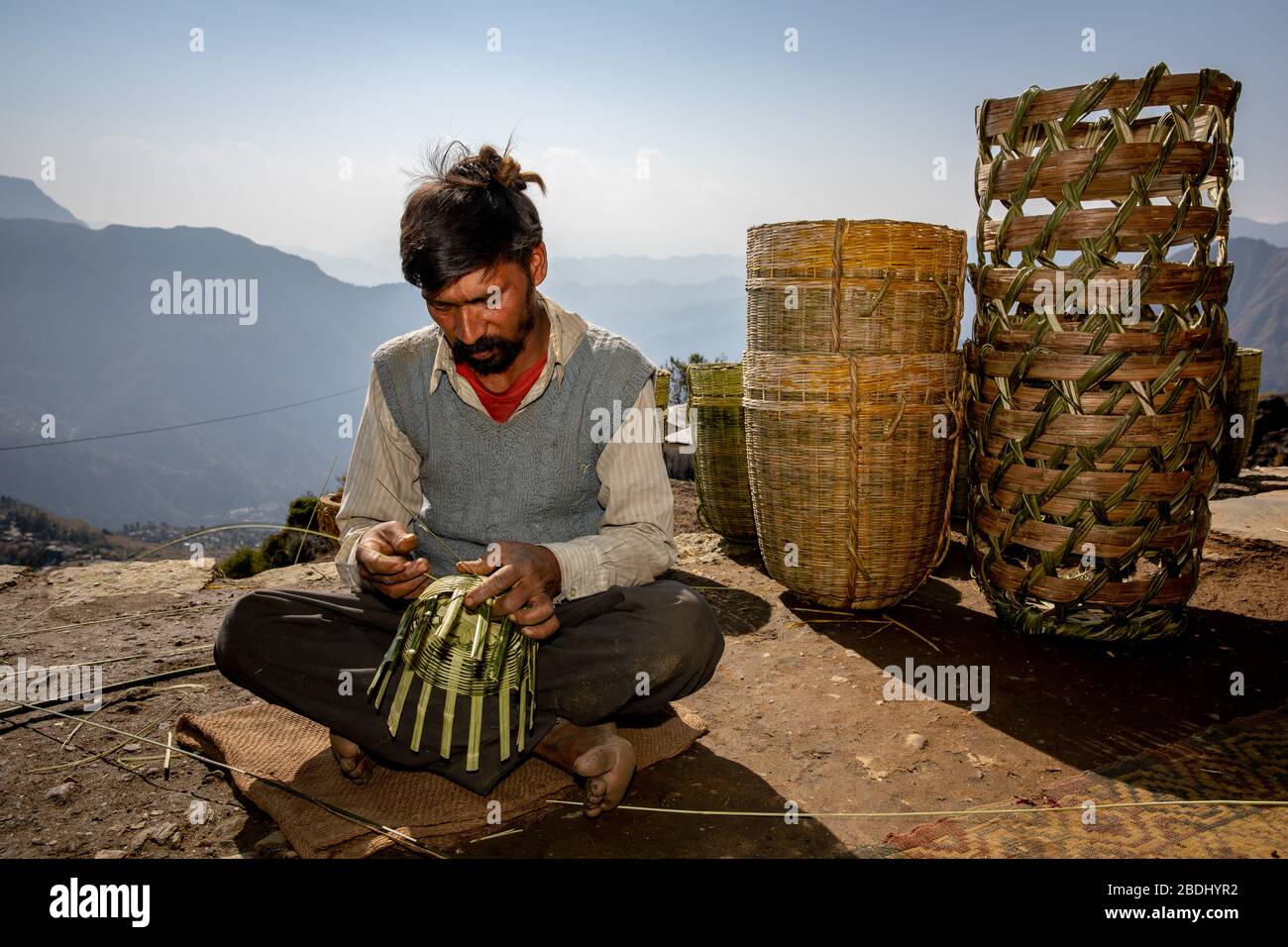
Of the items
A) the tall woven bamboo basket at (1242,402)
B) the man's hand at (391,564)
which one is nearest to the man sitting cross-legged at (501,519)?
the man's hand at (391,564)

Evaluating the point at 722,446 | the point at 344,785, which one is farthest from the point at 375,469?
the point at 722,446

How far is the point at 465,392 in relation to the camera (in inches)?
89.2

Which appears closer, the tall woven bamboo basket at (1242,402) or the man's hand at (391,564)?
the man's hand at (391,564)

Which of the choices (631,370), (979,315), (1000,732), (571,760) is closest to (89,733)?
(571,760)

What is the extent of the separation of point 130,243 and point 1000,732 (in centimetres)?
13295

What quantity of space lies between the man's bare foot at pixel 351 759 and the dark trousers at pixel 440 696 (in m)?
0.04

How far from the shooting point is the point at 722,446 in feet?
15.9

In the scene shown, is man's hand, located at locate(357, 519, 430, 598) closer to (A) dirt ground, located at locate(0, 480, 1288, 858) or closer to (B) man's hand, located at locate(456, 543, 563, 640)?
(B) man's hand, located at locate(456, 543, 563, 640)

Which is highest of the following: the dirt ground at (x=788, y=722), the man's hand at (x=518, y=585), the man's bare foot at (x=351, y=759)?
the man's hand at (x=518, y=585)

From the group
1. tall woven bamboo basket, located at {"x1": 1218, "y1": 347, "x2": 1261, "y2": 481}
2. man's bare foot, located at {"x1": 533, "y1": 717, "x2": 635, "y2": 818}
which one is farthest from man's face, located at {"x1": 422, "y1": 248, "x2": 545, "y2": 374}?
tall woven bamboo basket, located at {"x1": 1218, "y1": 347, "x2": 1261, "y2": 481}

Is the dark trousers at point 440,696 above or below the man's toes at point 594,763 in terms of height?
above

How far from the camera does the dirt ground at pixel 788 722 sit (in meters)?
1.97

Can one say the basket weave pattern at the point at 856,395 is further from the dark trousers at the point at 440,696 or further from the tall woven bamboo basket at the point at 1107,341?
the dark trousers at the point at 440,696

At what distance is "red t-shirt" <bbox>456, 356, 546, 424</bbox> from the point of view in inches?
89.4
